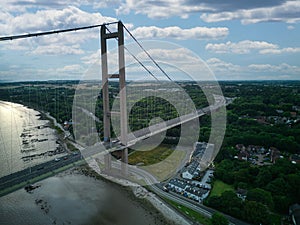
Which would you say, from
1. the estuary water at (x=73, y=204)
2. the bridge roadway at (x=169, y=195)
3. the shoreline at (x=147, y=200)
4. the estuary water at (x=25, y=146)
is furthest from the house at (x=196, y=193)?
the estuary water at (x=25, y=146)

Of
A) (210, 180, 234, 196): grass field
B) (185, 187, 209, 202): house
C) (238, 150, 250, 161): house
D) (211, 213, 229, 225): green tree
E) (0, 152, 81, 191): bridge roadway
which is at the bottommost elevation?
(210, 180, 234, 196): grass field

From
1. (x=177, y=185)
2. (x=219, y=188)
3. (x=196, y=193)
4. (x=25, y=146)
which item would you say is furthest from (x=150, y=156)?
(x=25, y=146)

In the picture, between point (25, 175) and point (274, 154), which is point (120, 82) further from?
point (274, 154)

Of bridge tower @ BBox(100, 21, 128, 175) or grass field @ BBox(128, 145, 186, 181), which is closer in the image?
bridge tower @ BBox(100, 21, 128, 175)

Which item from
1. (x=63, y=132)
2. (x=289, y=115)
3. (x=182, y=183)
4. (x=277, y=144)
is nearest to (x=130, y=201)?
(x=182, y=183)

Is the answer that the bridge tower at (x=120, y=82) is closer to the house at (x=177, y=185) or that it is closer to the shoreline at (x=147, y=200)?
the shoreline at (x=147, y=200)

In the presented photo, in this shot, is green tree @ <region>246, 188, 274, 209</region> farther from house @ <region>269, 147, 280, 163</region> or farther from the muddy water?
house @ <region>269, 147, 280, 163</region>

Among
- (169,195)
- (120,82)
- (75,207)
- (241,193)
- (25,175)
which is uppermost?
(120,82)

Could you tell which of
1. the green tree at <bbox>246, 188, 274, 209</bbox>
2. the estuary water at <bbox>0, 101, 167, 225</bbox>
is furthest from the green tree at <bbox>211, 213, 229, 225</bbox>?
the estuary water at <bbox>0, 101, 167, 225</bbox>
